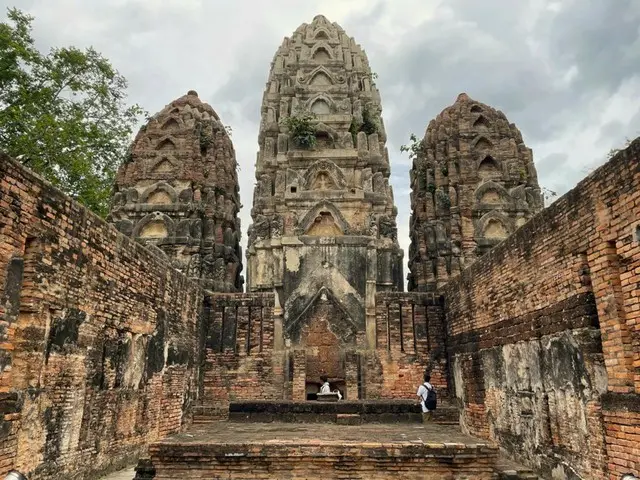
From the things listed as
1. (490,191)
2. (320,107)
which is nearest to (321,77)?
(320,107)

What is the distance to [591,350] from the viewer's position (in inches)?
266

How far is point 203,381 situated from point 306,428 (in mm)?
5169

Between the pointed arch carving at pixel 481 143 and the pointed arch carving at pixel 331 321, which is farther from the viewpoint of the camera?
the pointed arch carving at pixel 481 143

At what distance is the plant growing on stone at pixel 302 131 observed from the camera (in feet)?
64.5

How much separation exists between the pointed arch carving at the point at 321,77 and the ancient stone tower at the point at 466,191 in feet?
15.8

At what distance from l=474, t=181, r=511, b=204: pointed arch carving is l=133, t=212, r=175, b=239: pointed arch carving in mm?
11248

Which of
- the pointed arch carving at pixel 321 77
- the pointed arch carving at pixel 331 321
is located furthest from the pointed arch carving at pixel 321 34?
the pointed arch carving at pixel 331 321

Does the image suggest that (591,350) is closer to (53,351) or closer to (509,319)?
(509,319)

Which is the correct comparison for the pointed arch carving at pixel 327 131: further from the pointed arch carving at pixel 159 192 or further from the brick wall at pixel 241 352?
the brick wall at pixel 241 352

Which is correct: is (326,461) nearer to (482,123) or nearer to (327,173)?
(327,173)

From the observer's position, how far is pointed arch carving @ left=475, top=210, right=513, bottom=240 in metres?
18.9

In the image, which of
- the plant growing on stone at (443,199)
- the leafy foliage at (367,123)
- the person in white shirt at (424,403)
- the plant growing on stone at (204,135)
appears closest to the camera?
the person in white shirt at (424,403)

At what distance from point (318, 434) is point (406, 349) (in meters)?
6.19

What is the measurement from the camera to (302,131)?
19.7m
